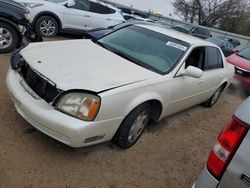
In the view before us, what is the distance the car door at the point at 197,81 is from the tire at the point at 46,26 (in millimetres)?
5384

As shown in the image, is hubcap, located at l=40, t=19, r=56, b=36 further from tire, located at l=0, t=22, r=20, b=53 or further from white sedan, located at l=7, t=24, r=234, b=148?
white sedan, located at l=7, t=24, r=234, b=148

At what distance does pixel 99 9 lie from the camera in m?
10.1

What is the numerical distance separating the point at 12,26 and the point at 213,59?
4201 mm

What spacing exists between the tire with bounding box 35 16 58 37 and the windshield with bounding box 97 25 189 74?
4.50 meters

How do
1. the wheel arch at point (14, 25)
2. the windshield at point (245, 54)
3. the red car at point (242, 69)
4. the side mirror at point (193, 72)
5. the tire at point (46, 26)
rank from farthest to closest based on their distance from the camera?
the windshield at point (245, 54) → the tire at point (46, 26) → the red car at point (242, 69) → the wheel arch at point (14, 25) → the side mirror at point (193, 72)

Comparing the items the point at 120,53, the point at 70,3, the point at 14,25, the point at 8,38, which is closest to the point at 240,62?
the point at 120,53

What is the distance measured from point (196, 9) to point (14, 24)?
3948 cm

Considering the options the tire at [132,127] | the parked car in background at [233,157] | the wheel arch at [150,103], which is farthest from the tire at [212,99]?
the parked car in background at [233,157]

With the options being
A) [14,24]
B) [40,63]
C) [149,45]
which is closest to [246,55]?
[149,45]

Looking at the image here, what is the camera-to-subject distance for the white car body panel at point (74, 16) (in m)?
8.48

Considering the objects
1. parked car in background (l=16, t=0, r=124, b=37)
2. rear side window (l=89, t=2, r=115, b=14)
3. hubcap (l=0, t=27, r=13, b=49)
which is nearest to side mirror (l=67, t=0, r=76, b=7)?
parked car in background (l=16, t=0, r=124, b=37)

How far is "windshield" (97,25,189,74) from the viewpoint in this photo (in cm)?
409

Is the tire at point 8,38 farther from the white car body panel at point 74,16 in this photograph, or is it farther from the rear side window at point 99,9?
the rear side window at point 99,9

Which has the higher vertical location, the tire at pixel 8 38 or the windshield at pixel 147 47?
the windshield at pixel 147 47
